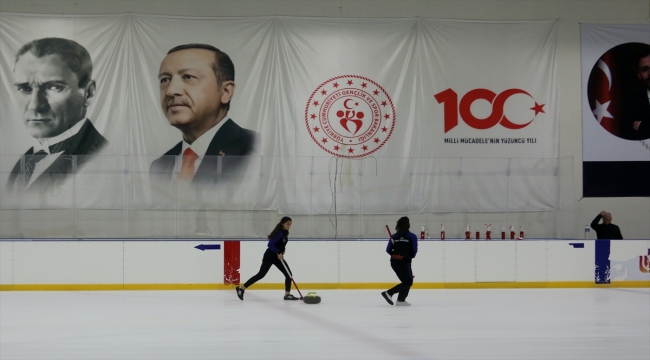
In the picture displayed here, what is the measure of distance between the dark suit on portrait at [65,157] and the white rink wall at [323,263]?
1712 mm

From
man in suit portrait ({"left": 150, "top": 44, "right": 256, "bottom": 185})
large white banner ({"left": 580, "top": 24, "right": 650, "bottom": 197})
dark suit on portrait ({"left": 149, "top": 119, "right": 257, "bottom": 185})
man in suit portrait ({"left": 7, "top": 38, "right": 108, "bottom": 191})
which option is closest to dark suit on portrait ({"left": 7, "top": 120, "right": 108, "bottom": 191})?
man in suit portrait ({"left": 7, "top": 38, "right": 108, "bottom": 191})

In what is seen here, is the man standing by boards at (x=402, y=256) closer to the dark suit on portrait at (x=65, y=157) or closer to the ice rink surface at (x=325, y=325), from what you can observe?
the ice rink surface at (x=325, y=325)

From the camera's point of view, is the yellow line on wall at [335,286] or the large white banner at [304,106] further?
the large white banner at [304,106]

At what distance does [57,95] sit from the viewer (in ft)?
50.6

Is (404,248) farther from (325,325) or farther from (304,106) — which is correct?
(304,106)

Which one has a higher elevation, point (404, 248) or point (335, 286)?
point (404, 248)

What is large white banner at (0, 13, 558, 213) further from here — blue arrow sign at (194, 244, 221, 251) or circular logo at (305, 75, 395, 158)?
blue arrow sign at (194, 244, 221, 251)

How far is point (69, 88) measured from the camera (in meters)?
15.4

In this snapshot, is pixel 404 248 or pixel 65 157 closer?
pixel 404 248

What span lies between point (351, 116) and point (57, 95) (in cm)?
599

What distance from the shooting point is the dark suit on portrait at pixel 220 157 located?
558 inches

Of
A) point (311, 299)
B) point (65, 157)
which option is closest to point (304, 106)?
point (65, 157)

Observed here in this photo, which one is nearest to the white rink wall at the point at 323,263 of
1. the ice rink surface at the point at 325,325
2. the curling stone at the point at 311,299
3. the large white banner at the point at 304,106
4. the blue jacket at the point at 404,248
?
the ice rink surface at the point at 325,325

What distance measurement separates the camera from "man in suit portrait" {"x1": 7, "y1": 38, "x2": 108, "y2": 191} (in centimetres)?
1525
